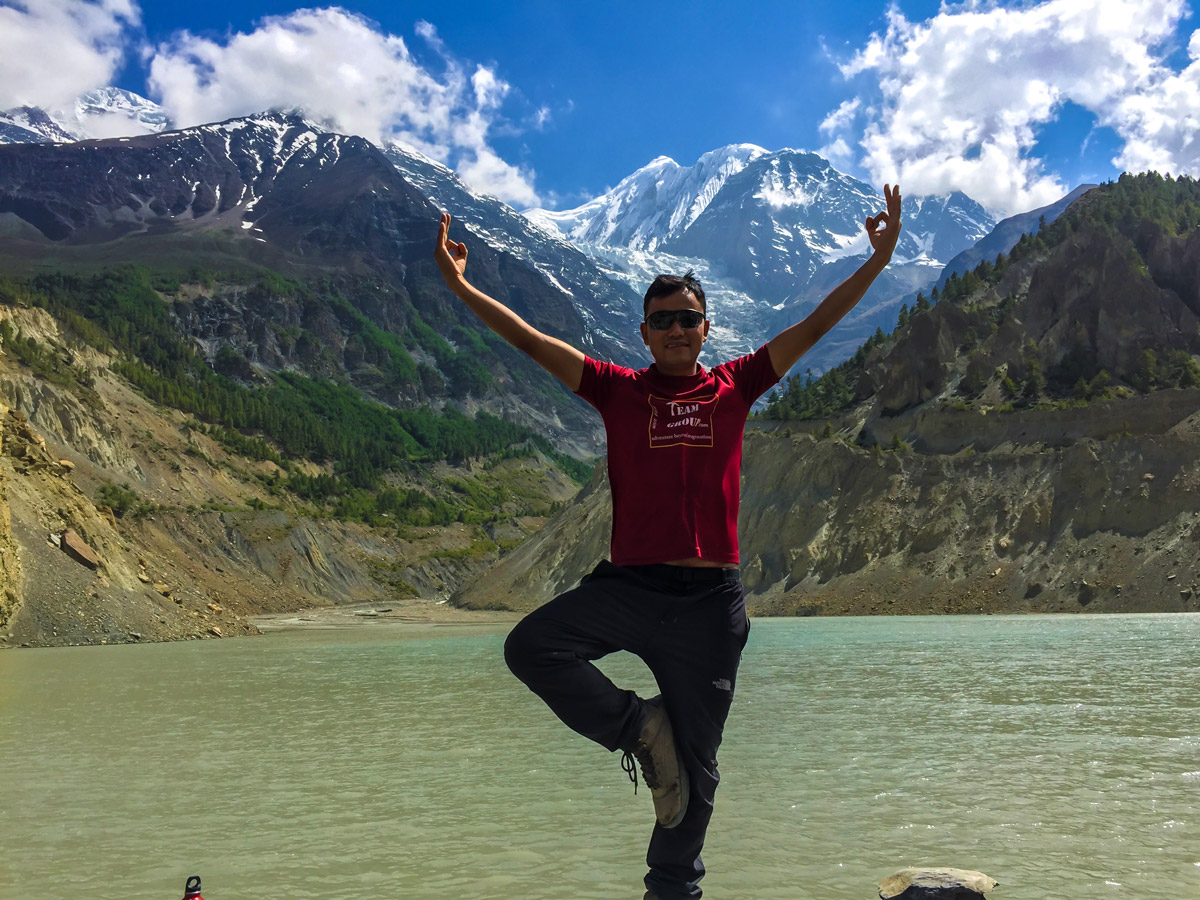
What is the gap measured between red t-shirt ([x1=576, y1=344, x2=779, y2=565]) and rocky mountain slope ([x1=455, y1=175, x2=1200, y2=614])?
49621 millimetres

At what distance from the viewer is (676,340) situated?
5.28 meters

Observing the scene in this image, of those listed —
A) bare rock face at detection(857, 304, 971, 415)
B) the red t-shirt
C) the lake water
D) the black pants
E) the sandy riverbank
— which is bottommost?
the sandy riverbank

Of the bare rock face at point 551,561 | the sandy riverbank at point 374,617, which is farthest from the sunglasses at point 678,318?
the bare rock face at point 551,561

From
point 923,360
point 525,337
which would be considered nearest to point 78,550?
point 525,337

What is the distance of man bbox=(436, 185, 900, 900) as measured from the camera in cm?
473

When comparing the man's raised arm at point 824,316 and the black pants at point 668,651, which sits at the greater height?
the man's raised arm at point 824,316

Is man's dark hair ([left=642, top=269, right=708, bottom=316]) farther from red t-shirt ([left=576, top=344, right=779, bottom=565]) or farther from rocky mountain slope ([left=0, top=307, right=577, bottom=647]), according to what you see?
rocky mountain slope ([left=0, top=307, right=577, bottom=647])

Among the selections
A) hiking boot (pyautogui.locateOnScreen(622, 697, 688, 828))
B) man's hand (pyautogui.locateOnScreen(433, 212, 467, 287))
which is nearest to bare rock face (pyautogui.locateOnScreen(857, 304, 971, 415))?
man's hand (pyautogui.locateOnScreen(433, 212, 467, 287))

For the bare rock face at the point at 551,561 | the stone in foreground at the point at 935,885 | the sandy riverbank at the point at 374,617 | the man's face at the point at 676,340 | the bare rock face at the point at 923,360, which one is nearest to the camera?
the man's face at the point at 676,340

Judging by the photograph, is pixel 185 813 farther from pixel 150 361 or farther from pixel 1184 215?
pixel 150 361

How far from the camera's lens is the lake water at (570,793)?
6.34 meters

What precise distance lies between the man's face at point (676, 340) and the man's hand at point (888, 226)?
Answer: 1093mm

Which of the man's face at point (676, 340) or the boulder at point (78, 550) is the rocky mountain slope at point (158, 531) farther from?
the man's face at point (676, 340)

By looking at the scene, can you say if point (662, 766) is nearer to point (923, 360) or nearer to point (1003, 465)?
point (1003, 465)
